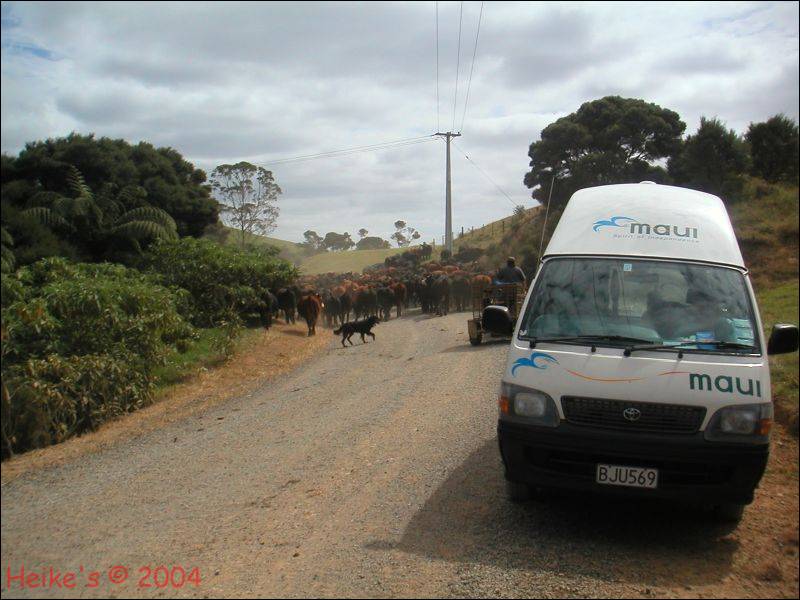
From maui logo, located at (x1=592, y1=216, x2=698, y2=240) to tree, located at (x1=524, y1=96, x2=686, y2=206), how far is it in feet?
71.0

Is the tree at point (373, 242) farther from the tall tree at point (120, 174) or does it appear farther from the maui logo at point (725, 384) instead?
the maui logo at point (725, 384)

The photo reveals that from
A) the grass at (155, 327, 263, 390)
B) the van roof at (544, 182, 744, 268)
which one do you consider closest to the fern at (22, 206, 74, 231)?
the grass at (155, 327, 263, 390)

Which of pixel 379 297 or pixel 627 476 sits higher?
pixel 379 297

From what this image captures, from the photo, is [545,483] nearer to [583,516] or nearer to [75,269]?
[583,516]

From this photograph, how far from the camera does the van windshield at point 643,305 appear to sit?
5609mm

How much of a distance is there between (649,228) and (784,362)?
364 centimetres

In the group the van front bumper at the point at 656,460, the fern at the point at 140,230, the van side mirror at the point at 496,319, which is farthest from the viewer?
the fern at the point at 140,230

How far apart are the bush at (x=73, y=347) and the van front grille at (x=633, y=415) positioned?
5.97 m

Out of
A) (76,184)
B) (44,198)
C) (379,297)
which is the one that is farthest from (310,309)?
(44,198)

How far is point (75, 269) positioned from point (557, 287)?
10.1 m

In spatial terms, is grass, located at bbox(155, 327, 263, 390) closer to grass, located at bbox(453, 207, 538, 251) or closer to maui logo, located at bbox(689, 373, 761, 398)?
maui logo, located at bbox(689, 373, 761, 398)

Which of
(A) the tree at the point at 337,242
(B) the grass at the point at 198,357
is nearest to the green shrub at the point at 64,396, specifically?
(B) the grass at the point at 198,357

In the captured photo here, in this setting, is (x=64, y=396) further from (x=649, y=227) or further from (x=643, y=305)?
(x=649, y=227)

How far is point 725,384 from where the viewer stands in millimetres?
5066
